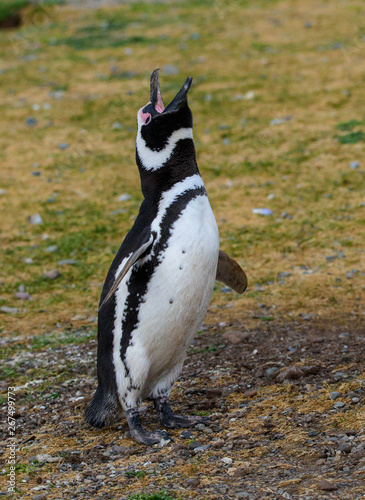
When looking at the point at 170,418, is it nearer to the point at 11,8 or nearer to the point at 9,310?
the point at 9,310

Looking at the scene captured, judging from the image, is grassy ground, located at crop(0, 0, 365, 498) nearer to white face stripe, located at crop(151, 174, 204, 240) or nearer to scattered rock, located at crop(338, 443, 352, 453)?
white face stripe, located at crop(151, 174, 204, 240)

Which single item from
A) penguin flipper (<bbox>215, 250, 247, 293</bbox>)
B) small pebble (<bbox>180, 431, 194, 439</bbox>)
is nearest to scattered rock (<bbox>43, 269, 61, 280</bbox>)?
penguin flipper (<bbox>215, 250, 247, 293</bbox>)

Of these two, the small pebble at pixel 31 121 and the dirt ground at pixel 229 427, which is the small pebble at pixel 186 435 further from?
the small pebble at pixel 31 121

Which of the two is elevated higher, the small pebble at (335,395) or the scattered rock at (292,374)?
the small pebble at (335,395)

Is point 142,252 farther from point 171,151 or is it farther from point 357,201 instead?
point 357,201

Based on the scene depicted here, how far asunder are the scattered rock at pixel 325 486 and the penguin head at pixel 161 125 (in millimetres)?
1707

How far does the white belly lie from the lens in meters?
3.38

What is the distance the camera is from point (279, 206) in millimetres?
7211

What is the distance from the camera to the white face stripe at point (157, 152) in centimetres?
350

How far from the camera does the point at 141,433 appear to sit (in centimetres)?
344

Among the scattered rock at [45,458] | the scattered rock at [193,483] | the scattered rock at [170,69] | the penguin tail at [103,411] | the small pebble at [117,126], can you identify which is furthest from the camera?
the scattered rock at [170,69]

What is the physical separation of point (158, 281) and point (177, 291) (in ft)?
0.34

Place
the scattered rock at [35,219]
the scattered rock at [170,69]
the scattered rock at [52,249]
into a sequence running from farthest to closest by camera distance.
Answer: the scattered rock at [170,69] < the scattered rock at [35,219] < the scattered rock at [52,249]

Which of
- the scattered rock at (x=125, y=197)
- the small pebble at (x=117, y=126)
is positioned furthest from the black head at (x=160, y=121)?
the small pebble at (x=117, y=126)
